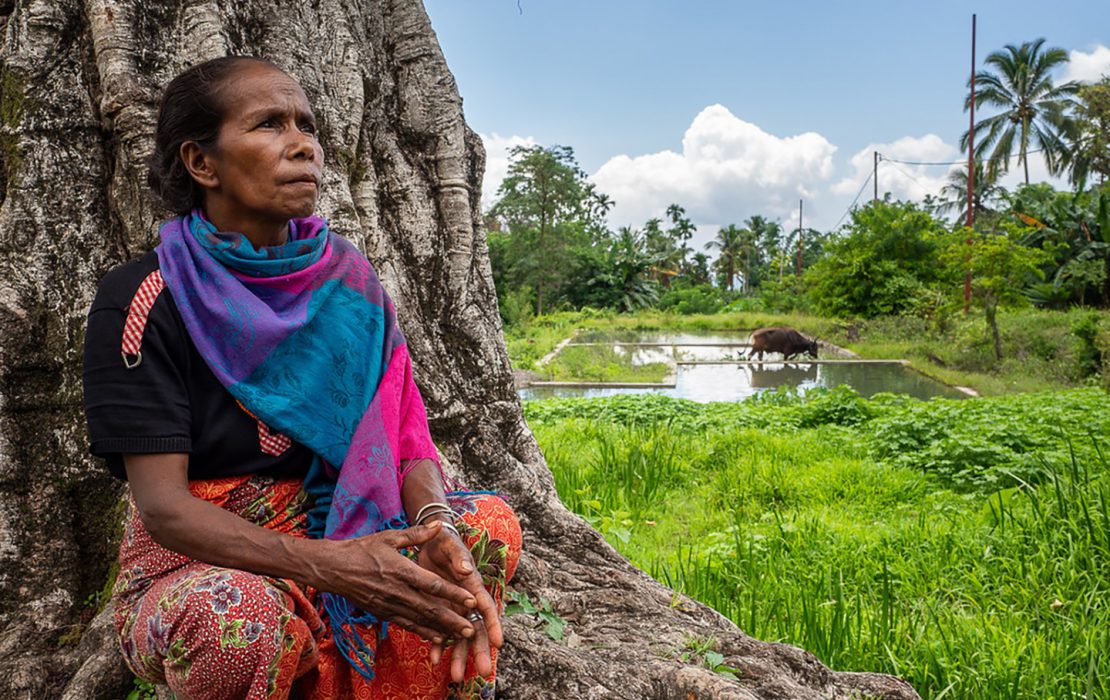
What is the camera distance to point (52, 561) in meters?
2.30

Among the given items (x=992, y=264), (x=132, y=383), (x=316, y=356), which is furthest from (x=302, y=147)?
(x=992, y=264)

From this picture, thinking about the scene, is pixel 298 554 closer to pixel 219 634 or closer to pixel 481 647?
pixel 219 634

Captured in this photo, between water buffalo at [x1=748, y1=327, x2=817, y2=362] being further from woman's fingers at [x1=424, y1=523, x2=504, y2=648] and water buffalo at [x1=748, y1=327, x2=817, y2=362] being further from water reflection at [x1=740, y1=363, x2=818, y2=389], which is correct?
woman's fingers at [x1=424, y1=523, x2=504, y2=648]

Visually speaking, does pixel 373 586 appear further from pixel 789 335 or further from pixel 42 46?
pixel 789 335

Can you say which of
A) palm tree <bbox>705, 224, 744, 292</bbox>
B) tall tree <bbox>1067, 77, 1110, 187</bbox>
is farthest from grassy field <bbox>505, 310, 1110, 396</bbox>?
palm tree <bbox>705, 224, 744, 292</bbox>

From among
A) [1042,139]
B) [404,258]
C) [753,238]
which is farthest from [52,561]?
[753,238]

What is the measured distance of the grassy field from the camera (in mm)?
13766

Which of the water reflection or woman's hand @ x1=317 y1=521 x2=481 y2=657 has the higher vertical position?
woman's hand @ x1=317 y1=521 x2=481 y2=657

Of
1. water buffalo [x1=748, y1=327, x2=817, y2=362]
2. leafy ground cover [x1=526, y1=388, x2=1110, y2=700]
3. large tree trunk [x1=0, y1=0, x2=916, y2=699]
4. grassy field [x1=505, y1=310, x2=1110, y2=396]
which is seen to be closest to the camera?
large tree trunk [x1=0, y1=0, x2=916, y2=699]

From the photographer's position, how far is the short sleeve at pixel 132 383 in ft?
5.11

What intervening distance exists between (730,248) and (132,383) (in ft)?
184

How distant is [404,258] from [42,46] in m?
1.21

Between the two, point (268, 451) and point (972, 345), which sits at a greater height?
point (268, 451)

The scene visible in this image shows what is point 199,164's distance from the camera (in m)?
1.79
